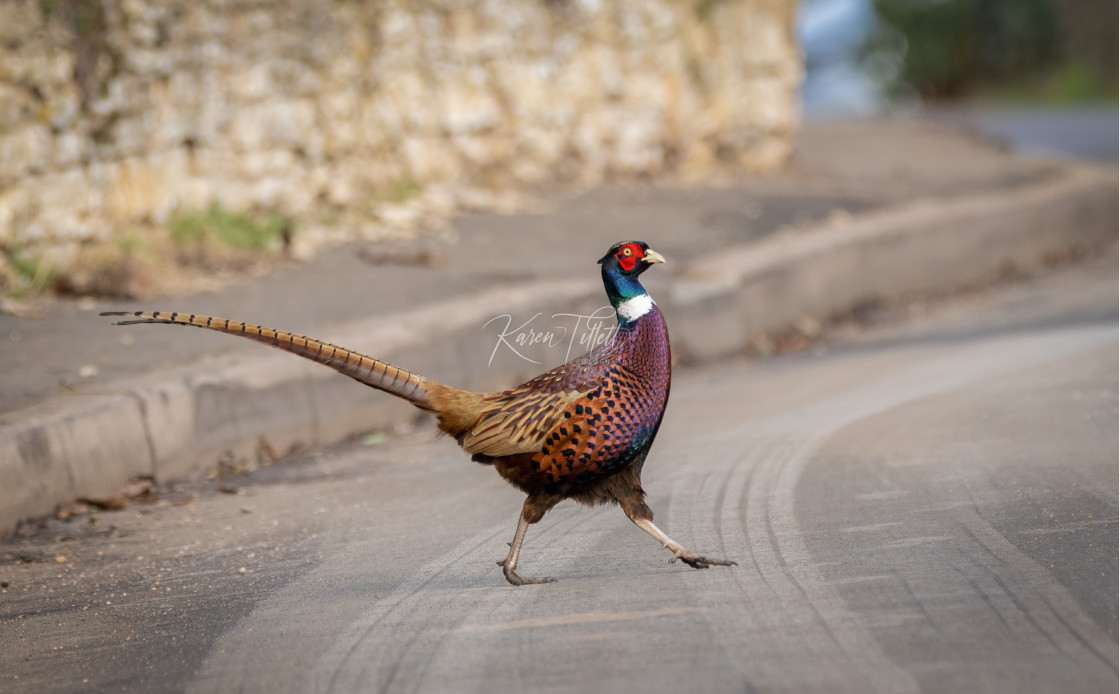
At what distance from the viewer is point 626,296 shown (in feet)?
13.8

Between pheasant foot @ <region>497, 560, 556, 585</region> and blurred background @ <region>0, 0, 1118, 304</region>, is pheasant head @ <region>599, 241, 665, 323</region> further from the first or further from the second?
blurred background @ <region>0, 0, 1118, 304</region>

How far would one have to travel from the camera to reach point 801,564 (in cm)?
419

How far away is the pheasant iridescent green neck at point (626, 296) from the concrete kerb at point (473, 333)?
2.75 metres

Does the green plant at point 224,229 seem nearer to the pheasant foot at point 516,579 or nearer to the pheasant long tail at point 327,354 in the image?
the pheasant long tail at point 327,354

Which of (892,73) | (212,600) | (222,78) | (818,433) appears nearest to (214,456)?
(212,600)

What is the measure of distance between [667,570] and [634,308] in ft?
3.00

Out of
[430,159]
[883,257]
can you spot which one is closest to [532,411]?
[883,257]

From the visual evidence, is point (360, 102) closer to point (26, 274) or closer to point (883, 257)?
point (26, 274)

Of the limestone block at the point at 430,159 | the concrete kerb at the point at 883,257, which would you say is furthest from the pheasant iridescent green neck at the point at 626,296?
the limestone block at the point at 430,159

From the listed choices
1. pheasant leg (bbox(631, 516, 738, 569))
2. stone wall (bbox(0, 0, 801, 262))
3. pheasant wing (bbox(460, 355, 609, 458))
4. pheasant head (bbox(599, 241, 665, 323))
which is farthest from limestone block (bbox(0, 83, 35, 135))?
pheasant leg (bbox(631, 516, 738, 569))

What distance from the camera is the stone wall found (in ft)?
26.6

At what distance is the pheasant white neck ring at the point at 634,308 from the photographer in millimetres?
4191

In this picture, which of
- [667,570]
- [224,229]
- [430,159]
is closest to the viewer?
[667,570]

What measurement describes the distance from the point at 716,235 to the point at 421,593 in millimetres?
6560
